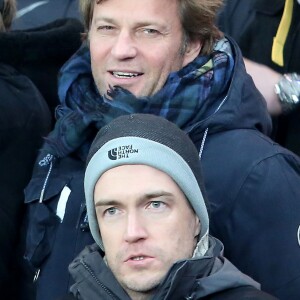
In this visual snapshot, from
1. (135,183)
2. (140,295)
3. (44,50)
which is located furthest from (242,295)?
(44,50)

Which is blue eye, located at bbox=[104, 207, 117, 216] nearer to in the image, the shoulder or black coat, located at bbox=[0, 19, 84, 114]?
the shoulder

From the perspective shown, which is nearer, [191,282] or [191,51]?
[191,282]

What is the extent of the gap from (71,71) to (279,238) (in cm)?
91

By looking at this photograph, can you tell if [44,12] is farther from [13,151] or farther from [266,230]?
[266,230]

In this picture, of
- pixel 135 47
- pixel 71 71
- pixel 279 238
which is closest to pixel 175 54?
pixel 135 47

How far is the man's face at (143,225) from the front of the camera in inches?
107

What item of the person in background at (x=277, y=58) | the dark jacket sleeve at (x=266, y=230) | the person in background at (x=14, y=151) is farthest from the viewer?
the person in background at (x=277, y=58)

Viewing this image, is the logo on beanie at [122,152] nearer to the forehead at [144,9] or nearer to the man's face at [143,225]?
the man's face at [143,225]

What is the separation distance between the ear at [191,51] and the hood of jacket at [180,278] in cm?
67

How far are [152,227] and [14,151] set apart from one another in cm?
104

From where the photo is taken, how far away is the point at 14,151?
12.0 feet

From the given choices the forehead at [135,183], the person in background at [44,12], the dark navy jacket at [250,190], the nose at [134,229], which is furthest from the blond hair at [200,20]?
the person in background at [44,12]

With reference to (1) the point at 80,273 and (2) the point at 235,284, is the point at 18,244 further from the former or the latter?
(2) the point at 235,284

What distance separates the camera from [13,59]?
12.7 ft
